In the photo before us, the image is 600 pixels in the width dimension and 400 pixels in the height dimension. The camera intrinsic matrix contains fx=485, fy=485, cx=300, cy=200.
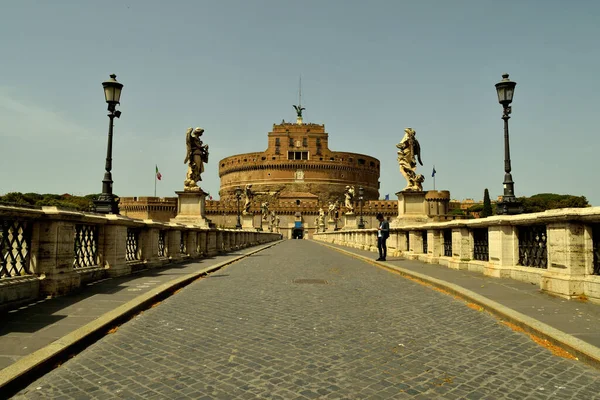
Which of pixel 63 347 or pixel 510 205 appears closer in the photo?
pixel 63 347

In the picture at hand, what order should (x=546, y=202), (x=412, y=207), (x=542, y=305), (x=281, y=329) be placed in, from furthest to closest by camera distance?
(x=546, y=202)
(x=412, y=207)
(x=542, y=305)
(x=281, y=329)

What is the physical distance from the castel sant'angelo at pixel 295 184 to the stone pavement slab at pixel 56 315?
103097mm

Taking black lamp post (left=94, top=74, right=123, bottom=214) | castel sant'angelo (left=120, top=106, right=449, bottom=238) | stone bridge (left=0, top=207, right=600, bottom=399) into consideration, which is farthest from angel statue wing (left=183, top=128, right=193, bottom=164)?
castel sant'angelo (left=120, top=106, right=449, bottom=238)

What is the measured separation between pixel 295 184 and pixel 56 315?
123903 mm

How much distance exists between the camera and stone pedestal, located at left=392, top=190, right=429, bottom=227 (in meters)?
22.0

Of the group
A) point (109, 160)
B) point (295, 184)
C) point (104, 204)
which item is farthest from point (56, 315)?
point (295, 184)

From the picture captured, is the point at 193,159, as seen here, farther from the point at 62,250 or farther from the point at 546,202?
the point at 546,202

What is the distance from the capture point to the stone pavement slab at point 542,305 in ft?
17.7

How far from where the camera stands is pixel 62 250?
7.64 metres

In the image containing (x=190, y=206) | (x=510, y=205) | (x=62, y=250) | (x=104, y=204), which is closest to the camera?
(x=62, y=250)

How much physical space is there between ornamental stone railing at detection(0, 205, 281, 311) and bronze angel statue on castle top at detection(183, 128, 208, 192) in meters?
11.0

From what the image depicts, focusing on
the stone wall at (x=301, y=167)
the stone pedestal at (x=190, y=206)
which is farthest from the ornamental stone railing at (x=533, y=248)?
the stone wall at (x=301, y=167)

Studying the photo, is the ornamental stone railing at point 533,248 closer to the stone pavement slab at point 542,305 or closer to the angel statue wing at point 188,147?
the stone pavement slab at point 542,305

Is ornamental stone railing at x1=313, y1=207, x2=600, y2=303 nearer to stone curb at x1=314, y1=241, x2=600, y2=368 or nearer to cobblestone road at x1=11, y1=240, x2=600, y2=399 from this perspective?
stone curb at x1=314, y1=241, x2=600, y2=368
